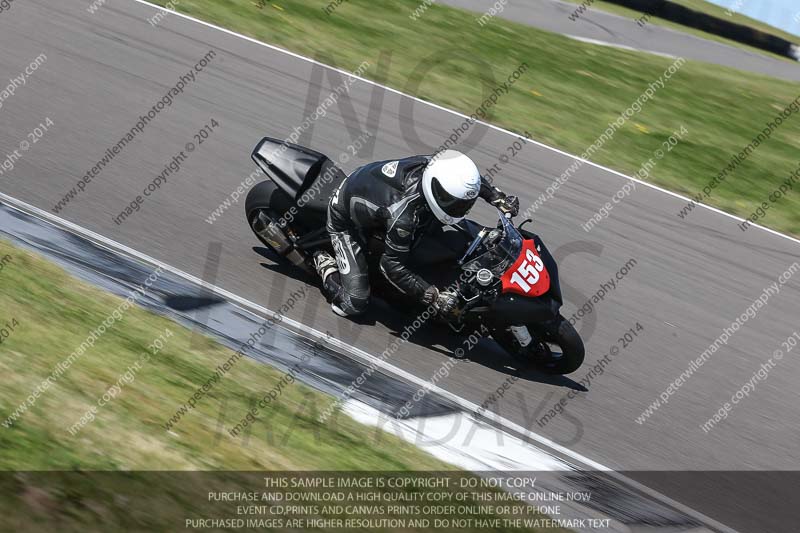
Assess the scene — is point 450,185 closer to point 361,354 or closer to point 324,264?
point 361,354

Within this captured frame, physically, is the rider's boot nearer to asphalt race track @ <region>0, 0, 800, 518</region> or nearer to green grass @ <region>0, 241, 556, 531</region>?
asphalt race track @ <region>0, 0, 800, 518</region>

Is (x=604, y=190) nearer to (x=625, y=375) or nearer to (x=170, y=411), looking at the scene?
(x=625, y=375)

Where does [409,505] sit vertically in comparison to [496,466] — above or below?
above

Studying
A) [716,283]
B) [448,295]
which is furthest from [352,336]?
[716,283]

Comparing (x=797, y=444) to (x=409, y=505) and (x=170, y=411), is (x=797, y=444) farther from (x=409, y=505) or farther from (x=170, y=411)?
(x=170, y=411)

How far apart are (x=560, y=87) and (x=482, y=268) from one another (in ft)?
30.8

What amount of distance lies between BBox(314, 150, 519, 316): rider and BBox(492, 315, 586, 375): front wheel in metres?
0.65

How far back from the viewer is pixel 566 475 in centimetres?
561

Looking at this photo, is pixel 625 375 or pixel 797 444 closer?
pixel 797 444

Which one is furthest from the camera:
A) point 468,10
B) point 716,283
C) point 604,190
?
point 468,10

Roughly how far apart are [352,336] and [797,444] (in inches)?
129

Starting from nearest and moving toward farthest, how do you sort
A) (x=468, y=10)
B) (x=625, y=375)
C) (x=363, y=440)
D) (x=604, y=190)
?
(x=363, y=440) < (x=625, y=375) < (x=604, y=190) < (x=468, y=10)

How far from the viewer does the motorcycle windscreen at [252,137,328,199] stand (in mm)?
7613

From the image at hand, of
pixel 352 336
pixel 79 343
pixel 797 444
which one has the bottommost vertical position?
pixel 797 444
